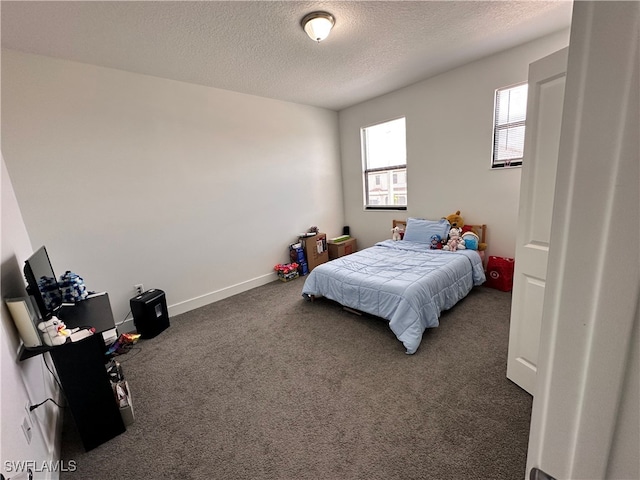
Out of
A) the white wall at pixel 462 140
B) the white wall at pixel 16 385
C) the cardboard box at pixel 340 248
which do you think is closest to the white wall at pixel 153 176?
the white wall at pixel 16 385

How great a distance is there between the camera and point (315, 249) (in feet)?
14.9

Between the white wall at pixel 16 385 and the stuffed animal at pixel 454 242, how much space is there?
148 inches

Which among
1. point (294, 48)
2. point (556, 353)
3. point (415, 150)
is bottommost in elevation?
point (556, 353)

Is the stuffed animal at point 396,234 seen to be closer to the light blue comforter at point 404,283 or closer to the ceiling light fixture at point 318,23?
the light blue comforter at point 404,283

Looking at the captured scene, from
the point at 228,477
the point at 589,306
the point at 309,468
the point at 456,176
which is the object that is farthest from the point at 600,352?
the point at 456,176

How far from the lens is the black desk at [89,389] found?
1.60 metres

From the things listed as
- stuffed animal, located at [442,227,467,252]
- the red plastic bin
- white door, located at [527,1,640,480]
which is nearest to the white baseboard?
stuffed animal, located at [442,227,467,252]

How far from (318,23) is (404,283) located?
2241 mm

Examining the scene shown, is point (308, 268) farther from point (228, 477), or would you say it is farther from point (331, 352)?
point (228, 477)

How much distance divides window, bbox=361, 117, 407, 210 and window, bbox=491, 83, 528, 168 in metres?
1.21

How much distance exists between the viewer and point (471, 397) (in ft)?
5.88

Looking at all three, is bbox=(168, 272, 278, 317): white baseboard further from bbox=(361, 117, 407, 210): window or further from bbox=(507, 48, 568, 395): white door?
bbox=(507, 48, 568, 395): white door

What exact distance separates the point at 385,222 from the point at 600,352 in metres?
4.38

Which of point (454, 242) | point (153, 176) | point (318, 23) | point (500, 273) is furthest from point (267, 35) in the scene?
point (500, 273)
